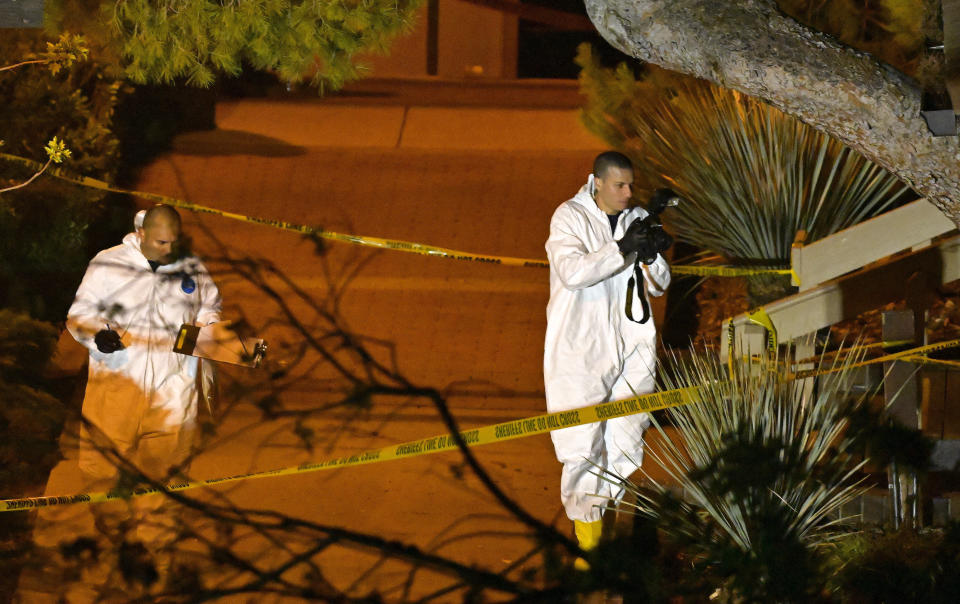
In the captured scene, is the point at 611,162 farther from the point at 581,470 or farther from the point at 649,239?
the point at 581,470

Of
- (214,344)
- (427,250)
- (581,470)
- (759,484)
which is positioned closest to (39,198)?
(427,250)

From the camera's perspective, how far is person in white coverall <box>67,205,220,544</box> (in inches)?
212

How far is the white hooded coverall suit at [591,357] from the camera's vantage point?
207 inches

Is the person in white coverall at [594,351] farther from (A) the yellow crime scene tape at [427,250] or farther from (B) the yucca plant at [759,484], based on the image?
(A) the yellow crime scene tape at [427,250]

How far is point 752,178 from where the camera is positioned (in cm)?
823

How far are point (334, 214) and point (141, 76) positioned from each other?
175 inches

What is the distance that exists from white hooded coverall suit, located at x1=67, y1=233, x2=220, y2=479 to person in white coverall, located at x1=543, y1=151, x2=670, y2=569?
175 cm

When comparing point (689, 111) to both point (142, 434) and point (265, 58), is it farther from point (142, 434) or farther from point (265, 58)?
point (142, 434)

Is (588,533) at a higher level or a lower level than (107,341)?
lower

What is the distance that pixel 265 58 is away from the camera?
6496 millimetres

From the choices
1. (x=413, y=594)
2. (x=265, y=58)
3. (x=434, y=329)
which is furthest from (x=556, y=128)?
(x=413, y=594)

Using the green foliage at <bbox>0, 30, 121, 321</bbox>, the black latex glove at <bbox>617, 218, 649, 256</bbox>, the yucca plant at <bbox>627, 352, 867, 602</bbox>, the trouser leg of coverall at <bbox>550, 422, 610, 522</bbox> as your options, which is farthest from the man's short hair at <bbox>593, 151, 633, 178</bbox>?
the green foliage at <bbox>0, 30, 121, 321</bbox>

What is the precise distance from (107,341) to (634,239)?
2371mm

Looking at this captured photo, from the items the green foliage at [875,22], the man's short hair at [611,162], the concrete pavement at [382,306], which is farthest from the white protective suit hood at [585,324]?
the green foliage at [875,22]
